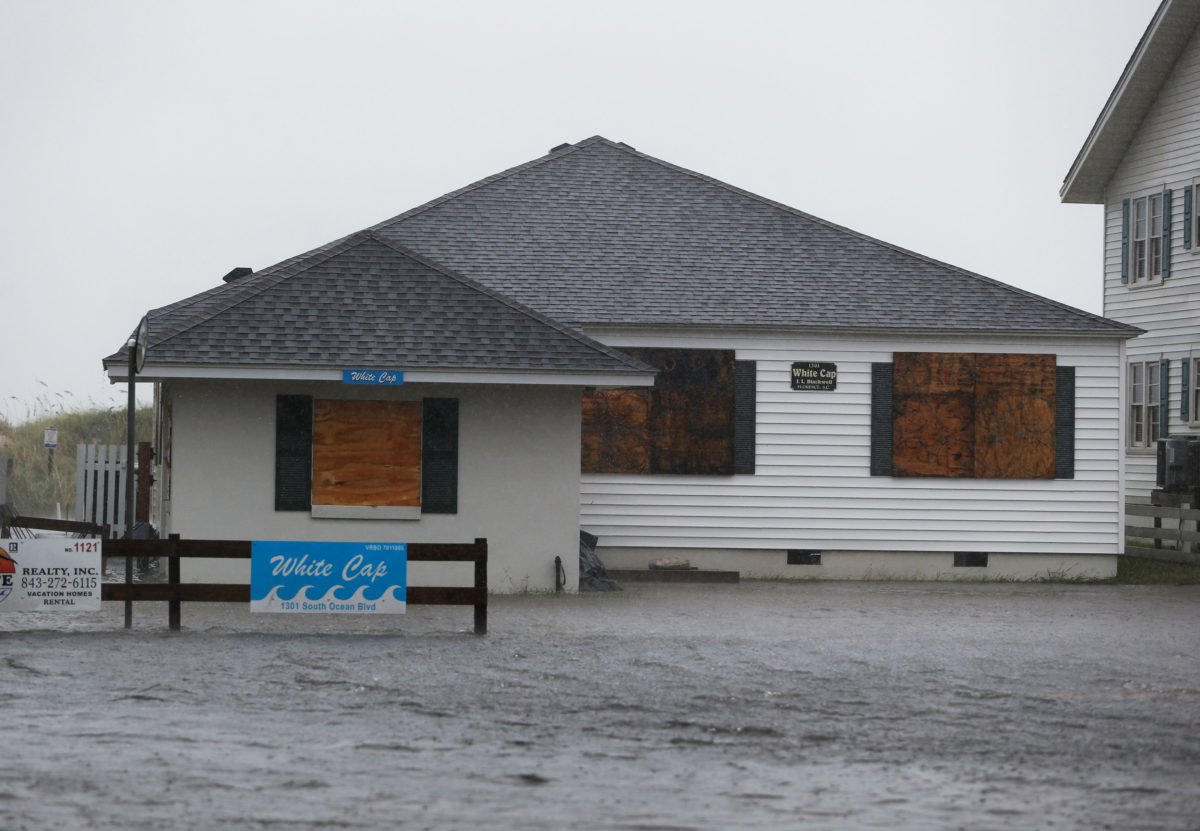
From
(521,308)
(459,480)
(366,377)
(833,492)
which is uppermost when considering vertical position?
(521,308)

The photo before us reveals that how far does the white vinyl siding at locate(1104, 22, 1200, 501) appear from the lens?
31.1m

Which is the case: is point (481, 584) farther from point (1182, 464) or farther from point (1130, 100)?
point (1130, 100)

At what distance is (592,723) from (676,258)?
55.1 feet

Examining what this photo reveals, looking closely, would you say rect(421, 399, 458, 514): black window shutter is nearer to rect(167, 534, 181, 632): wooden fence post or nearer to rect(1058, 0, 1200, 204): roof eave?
rect(167, 534, 181, 632): wooden fence post

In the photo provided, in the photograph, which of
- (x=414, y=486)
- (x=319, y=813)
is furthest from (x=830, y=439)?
(x=319, y=813)

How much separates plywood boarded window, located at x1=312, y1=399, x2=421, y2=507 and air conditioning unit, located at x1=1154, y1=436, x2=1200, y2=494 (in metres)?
15.1

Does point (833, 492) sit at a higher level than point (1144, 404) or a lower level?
lower

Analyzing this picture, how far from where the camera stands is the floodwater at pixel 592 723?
8422 millimetres

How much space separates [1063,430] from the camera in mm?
25875

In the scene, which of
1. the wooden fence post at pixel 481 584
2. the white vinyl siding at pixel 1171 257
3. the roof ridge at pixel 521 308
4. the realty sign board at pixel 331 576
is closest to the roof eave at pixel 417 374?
the roof ridge at pixel 521 308

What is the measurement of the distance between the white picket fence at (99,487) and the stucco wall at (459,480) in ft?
27.1

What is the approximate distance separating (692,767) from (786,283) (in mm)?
17620

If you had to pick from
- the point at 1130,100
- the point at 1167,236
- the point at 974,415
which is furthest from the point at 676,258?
the point at 1130,100

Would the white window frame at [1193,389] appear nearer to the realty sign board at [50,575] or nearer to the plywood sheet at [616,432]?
the plywood sheet at [616,432]
